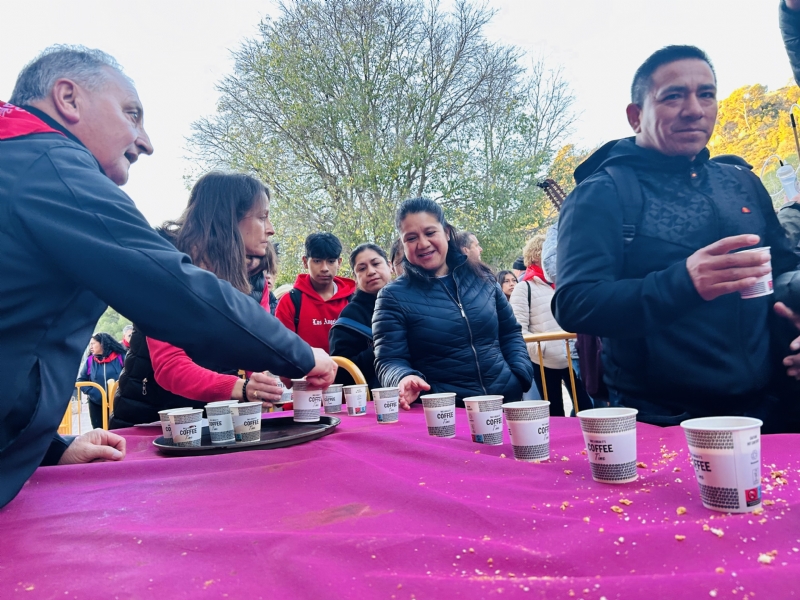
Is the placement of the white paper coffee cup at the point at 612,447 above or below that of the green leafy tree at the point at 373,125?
below

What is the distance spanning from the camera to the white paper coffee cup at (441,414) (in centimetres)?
188

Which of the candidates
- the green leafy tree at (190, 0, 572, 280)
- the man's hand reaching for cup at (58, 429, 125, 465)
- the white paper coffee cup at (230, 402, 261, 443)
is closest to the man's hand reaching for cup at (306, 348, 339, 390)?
the white paper coffee cup at (230, 402, 261, 443)

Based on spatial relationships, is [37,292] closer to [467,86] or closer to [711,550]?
[711,550]

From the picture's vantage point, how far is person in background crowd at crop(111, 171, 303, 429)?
2553 mm

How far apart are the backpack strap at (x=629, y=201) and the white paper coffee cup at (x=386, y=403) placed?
109cm

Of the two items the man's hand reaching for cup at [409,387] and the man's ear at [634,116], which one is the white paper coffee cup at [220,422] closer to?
the man's hand reaching for cup at [409,387]

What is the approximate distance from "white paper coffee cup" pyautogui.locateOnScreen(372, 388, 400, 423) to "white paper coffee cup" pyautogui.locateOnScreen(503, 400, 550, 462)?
2.90ft

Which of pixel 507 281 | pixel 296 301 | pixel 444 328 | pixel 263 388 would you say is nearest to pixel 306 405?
pixel 263 388

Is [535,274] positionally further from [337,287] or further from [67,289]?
[67,289]

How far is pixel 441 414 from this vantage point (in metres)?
1.89

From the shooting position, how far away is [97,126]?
5.04ft

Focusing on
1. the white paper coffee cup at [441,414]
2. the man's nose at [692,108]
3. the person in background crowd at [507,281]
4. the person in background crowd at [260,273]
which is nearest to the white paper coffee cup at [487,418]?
the white paper coffee cup at [441,414]

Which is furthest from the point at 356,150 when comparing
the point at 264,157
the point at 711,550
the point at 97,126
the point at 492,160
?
the point at 711,550

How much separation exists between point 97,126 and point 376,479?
1274 mm
